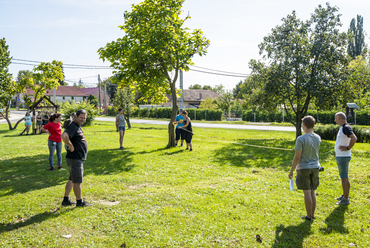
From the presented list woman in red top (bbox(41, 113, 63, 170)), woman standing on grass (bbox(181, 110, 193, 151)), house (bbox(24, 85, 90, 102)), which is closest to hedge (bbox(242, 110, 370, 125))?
woman standing on grass (bbox(181, 110, 193, 151))

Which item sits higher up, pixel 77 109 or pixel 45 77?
pixel 45 77

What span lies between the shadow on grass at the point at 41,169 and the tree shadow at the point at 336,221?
597cm

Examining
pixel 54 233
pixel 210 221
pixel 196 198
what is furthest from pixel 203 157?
pixel 54 233

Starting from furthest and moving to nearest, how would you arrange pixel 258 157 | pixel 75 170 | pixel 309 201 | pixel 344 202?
pixel 258 157, pixel 344 202, pixel 75 170, pixel 309 201

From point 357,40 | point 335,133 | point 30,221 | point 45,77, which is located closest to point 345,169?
point 30,221

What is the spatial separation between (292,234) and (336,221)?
111cm

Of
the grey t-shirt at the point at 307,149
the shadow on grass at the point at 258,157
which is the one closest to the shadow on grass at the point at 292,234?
the grey t-shirt at the point at 307,149

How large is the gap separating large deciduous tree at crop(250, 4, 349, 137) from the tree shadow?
10.4m

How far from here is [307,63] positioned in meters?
15.4

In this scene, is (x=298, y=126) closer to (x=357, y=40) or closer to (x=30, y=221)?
(x=30, y=221)

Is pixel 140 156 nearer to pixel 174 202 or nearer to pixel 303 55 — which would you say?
pixel 174 202

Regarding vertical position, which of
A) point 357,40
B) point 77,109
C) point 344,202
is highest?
point 357,40

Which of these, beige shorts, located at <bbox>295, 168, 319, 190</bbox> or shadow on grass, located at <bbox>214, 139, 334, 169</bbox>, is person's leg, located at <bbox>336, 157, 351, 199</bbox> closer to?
beige shorts, located at <bbox>295, 168, 319, 190</bbox>

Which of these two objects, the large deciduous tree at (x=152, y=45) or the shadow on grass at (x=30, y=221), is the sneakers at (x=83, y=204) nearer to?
the shadow on grass at (x=30, y=221)
